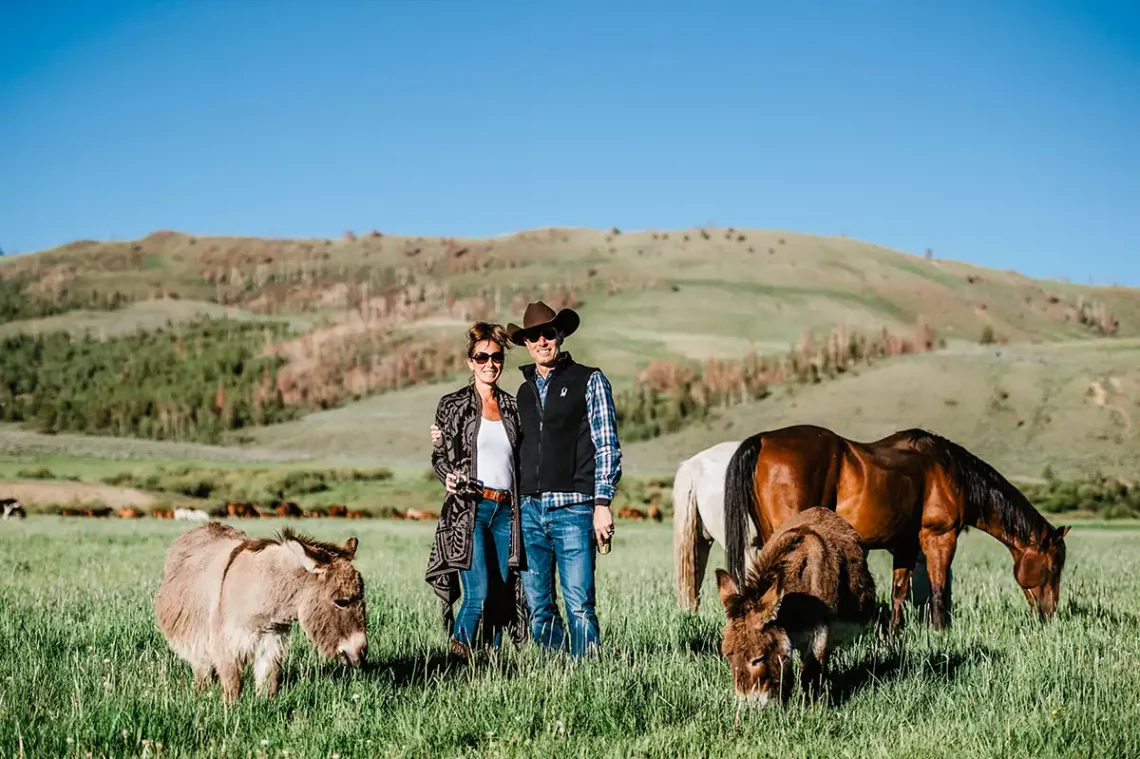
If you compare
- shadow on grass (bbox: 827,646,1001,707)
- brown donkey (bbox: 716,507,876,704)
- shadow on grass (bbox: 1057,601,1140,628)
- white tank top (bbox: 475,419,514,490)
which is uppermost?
white tank top (bbox: 475,419,514,490)

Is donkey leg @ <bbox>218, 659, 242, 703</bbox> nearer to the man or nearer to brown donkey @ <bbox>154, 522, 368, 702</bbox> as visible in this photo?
brown donkey @ <bbox>154, 522, 368, 702</bbox>

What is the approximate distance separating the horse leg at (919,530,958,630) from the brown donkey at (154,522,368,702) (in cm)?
603

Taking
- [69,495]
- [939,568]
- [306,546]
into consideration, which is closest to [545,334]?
[306,546]

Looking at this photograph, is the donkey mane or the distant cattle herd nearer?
the donkey mane

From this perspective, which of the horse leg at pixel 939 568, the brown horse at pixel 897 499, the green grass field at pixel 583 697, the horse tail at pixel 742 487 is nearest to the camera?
the green grass field at pixel 583 697

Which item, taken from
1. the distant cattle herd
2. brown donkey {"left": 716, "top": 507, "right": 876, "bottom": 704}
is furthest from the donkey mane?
the distant cattle herd

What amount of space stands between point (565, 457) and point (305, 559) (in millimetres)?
1942

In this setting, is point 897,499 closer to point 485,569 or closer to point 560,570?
point 560,570

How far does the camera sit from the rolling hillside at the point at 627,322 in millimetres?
43906

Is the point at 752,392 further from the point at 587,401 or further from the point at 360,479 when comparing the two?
the point at 587,401

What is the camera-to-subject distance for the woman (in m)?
7.00

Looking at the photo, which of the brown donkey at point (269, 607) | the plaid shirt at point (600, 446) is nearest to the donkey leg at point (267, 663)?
the brown donkey at point (269, 607)

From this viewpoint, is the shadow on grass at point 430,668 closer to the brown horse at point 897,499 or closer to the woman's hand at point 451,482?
the woman's hand at point 451,482

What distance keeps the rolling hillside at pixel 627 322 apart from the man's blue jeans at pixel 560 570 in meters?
35.8
